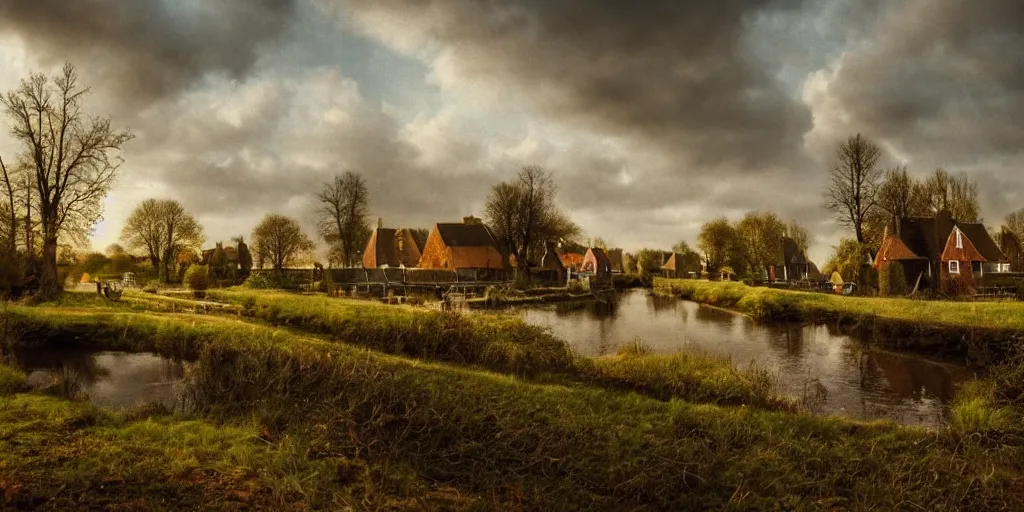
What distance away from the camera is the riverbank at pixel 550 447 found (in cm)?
685

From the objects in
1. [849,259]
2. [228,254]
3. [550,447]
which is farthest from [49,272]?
[849,259]

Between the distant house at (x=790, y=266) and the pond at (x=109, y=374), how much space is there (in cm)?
6496

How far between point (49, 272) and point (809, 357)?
33811 millimetres

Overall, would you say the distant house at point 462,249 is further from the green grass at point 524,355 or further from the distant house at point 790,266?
the distant house at point 790,266

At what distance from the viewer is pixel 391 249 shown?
58656 millimetres

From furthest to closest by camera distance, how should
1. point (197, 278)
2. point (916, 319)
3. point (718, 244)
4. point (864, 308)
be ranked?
point (718, 244) < point (197, 278) < point (864, 308) < point (916, 319)

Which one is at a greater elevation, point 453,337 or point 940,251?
point 940,251

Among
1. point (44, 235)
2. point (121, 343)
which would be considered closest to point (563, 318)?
point (121, 343)

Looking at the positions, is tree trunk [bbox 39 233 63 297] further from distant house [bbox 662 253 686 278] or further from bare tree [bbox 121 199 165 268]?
distant house [bbox 662 253 686 278]

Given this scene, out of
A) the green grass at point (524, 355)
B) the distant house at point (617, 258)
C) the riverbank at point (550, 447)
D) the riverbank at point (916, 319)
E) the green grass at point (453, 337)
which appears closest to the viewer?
the riverbank at point (550, 447)

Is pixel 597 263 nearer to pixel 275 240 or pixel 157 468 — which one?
pixel 275 240

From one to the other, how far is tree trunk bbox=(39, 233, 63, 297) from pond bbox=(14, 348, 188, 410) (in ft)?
35.2

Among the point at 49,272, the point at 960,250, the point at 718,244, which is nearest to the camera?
the point at 49,272

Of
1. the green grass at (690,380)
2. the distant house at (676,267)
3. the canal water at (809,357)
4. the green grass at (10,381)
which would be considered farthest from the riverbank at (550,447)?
the distant house at (676,267)
